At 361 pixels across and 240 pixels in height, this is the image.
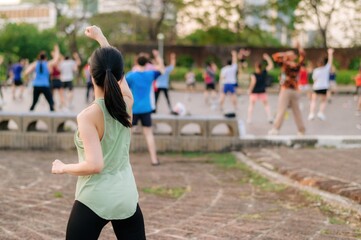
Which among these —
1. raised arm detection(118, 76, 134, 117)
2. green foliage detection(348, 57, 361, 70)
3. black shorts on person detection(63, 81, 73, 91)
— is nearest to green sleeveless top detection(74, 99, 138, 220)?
raised arm detection(118, 76, 134, 117)

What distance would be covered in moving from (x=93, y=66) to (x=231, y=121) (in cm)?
742

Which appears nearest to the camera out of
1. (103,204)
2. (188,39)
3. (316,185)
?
(103,204)

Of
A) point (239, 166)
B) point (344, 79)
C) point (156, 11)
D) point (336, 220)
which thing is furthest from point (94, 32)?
point (156, 11)

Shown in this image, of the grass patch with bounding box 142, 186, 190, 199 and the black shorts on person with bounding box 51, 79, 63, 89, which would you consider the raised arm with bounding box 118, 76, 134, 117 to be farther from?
the black shorts on person with bounding box 51, 79, 63, 89

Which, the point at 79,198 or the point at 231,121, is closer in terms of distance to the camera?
the point at 79,198

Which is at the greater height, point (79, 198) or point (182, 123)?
point (79, 198)

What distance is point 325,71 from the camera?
45.0ft

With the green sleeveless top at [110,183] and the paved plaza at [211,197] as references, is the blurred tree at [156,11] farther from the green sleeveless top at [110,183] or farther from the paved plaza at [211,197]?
the green sleeveless top at [110,183]

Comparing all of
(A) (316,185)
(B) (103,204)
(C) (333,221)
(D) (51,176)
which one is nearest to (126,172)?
(B) (103,204)

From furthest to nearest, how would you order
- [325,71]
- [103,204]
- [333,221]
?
1. [325,71]
2. [333,221]
3. [103,204]

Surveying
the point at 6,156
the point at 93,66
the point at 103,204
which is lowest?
the point at 6,156

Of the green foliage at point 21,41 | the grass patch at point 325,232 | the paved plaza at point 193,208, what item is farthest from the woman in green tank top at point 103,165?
the green foliage at point 21,41

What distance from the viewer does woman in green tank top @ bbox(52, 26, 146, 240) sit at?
8.82 feet

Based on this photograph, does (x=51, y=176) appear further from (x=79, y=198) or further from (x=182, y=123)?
(x=79, y=198)
